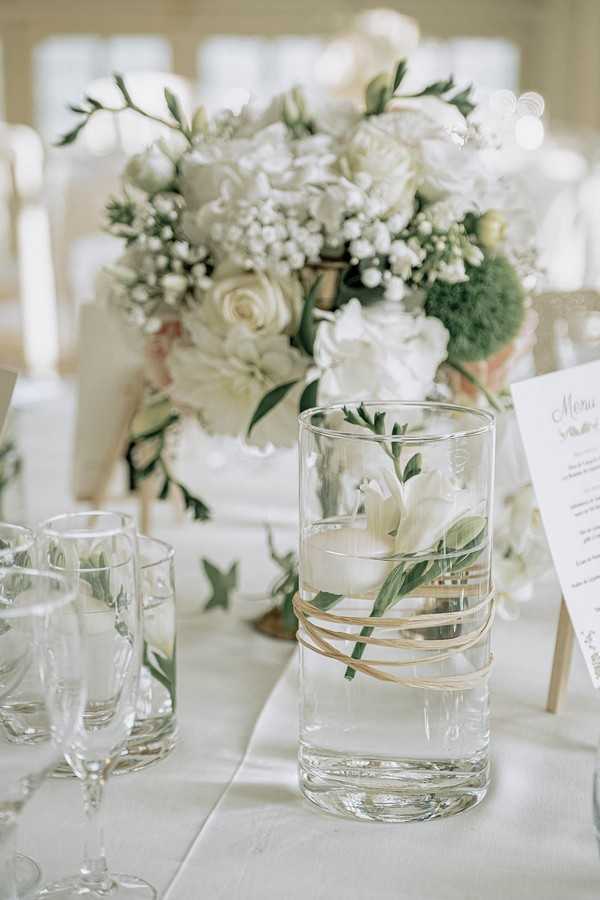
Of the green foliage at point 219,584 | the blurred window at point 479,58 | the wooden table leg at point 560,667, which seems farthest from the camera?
the blurred window at point 479,58

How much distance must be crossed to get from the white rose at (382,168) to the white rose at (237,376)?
163 mm

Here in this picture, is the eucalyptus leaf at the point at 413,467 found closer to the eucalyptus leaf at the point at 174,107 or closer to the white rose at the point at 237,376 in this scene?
the white rose at the point at 237,376

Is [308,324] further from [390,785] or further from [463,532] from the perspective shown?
[390,785]

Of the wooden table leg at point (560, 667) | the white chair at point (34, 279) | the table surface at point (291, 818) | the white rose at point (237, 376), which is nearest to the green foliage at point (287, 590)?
the table surface at point (291, 818)

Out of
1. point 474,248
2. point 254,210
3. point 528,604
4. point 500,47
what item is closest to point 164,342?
point 254,210

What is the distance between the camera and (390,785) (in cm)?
80

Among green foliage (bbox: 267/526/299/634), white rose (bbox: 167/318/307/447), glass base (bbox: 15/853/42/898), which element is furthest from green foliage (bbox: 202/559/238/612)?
glass base (bbox: 15/853/42/898)

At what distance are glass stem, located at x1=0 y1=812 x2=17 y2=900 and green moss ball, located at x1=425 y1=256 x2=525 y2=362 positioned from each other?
25.4 inches

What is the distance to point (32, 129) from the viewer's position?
27.1 ft

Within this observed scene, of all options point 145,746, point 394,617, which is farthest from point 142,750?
point 394,617

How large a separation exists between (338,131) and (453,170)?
14cm

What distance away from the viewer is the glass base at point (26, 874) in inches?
28.1

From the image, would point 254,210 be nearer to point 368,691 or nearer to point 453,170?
point 453,170

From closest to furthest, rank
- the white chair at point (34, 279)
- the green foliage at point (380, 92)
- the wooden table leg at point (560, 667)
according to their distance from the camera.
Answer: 1. the wooden table leg at point (560, 667)
2. the green foliage at point (380, 92)
3. the white chair at point (34, 279)
